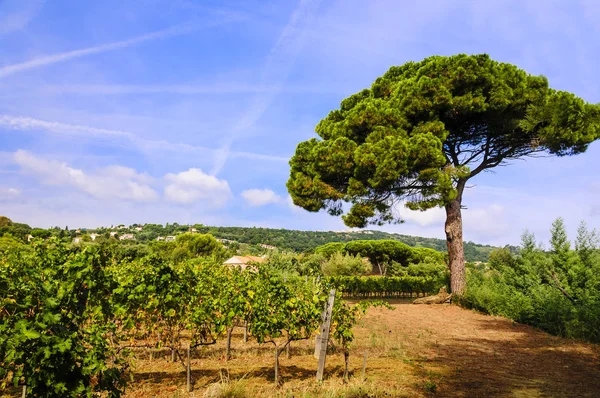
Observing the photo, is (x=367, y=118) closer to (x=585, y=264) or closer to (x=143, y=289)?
(x=585, y=264)

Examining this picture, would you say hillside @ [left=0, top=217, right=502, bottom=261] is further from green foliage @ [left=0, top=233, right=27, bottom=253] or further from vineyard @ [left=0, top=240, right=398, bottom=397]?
vineyard @ [left=0, top=240, right=398, bottom=397]

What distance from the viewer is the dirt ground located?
5.64 m

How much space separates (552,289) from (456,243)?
496cm

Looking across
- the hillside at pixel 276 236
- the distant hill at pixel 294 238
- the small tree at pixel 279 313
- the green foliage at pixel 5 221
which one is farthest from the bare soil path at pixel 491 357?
the distant hill at pixel 294 238

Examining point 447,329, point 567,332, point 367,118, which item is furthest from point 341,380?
point 367,118

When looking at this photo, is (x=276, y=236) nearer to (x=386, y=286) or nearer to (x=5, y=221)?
(x=5, y=221)

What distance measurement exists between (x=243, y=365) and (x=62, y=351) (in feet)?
14.7

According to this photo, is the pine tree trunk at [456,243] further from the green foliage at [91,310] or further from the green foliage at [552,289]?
the green foliage at [91,310]

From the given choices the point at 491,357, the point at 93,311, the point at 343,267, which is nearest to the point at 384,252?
the point at 343,267

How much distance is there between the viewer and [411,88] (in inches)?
677

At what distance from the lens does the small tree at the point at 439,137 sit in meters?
16.0

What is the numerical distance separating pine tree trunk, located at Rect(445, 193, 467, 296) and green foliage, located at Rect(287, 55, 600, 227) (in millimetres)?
1025

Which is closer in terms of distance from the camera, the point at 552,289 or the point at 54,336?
the point at 54,336

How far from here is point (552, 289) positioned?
13352 mm
